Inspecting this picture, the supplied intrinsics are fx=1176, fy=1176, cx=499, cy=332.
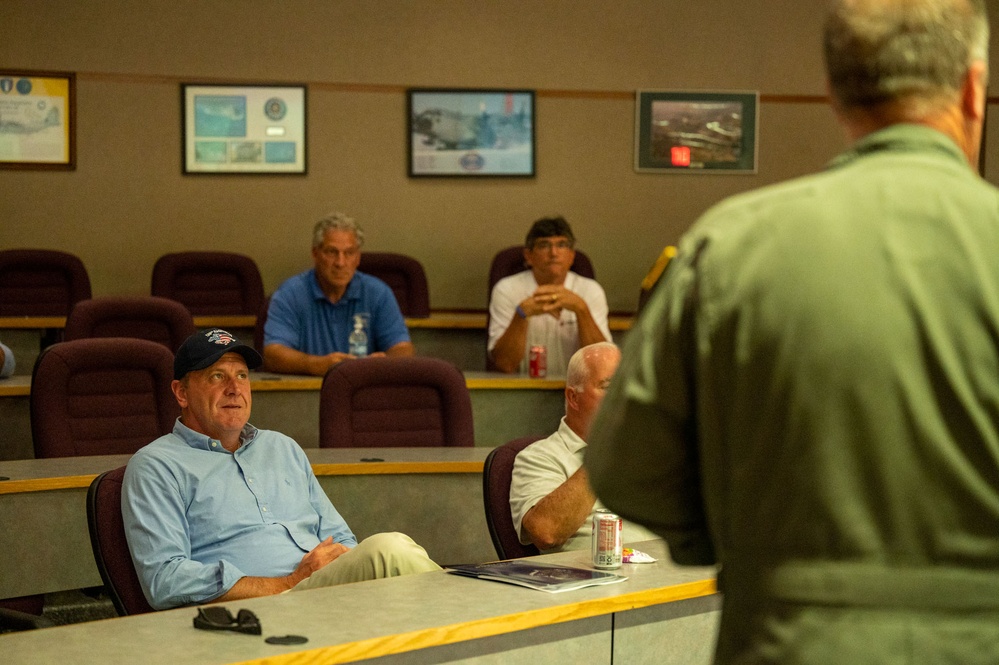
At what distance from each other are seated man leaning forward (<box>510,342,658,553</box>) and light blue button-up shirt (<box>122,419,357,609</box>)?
46cm

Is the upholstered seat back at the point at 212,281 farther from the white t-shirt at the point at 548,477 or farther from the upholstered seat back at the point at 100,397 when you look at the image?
the white t-shirt at the point at 548,477

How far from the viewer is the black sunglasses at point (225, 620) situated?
1848mm

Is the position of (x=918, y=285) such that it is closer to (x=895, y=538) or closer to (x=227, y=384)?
(x=895, y=538)

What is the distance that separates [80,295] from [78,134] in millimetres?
1311

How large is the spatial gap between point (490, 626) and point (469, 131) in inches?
224

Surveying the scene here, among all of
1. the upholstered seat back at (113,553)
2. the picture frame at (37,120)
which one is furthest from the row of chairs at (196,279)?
the upholstered seat back at (113,553)

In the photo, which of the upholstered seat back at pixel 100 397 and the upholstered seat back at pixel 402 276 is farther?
the upholstered seat back at pixel 402 276

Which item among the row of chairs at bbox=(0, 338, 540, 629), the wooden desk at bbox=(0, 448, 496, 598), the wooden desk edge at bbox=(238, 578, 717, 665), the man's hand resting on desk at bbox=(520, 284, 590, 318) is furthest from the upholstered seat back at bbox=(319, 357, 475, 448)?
the wooden desk edge at bbox=(238, 578, 717, 665)

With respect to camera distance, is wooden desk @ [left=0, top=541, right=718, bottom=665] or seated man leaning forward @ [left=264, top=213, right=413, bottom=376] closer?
wooden desk @ [left=0, top=541, right=718, bottom=665]

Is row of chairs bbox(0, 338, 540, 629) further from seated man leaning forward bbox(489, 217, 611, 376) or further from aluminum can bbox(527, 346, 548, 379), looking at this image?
seated man leaning forward bbox(489, 217, 611, 376)

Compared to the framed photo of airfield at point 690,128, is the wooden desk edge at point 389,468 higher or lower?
lower

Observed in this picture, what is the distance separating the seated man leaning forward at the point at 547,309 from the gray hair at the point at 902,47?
402 cm

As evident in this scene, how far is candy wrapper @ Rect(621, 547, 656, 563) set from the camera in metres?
2.39

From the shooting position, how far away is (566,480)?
2.75 metres
